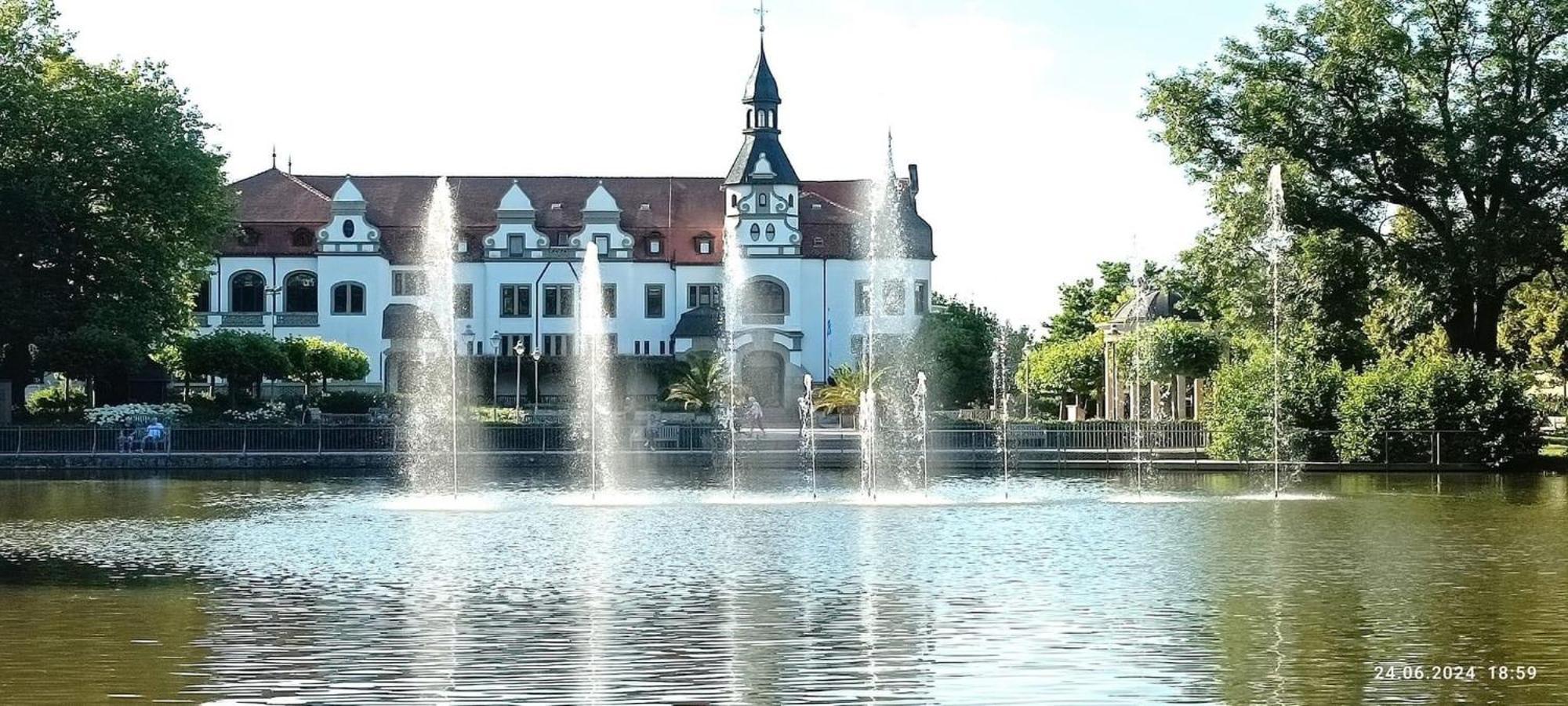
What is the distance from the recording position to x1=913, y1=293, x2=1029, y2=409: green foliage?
7144 centimetres

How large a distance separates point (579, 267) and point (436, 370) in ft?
24.2

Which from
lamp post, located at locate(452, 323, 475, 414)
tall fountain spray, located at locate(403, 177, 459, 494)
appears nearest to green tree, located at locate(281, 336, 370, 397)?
tall fountain spray, located at locate(403, 177, 459, 494)

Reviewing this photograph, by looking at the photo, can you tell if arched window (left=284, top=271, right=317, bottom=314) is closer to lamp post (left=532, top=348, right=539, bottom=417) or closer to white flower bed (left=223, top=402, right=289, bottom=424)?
lamp post (left=532, top=348, right=539, bottom=417)

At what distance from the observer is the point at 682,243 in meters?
83.9

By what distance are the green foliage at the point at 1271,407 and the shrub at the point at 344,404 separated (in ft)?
79.6

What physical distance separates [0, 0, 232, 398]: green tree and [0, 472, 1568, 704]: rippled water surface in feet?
66.9

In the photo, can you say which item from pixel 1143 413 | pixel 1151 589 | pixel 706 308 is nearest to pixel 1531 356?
pixel 1143 413

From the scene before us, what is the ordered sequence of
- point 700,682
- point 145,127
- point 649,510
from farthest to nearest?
point 145,127
point 649,510
point 700,682

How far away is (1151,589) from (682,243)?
215 feet

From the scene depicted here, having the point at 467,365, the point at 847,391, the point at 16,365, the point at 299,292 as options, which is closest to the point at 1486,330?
the point at 847,391

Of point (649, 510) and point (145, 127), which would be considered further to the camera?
point (145, 127)

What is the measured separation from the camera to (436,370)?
79.8 m

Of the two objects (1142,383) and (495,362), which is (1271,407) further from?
(495,362)

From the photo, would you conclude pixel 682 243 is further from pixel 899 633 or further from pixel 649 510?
pixel 899 633
